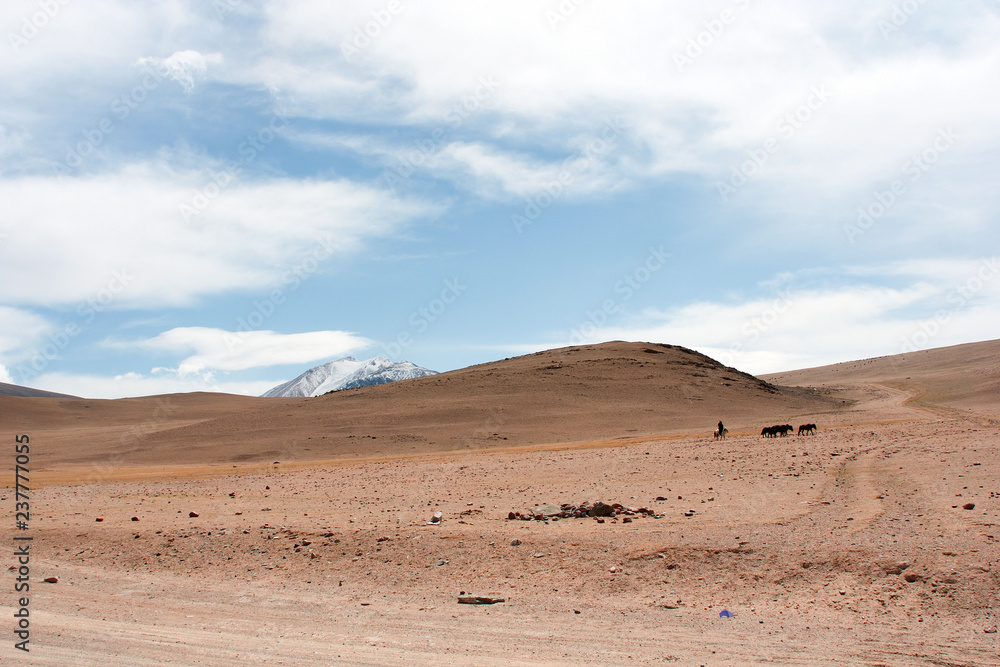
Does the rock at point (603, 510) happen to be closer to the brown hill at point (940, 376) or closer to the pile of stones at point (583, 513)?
the pile of stones at point (583, 513)

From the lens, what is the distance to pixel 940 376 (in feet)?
293

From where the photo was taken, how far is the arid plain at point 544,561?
26.0ft

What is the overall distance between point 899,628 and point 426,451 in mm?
34661

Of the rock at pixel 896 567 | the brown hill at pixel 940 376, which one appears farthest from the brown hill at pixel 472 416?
the rock at pixel 896 567

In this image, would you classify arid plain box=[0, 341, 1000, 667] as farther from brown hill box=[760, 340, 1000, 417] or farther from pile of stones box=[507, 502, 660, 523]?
brown hill box=[760, 340, 1000, 417]

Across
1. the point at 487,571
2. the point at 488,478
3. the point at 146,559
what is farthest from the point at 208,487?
the point at 487,571

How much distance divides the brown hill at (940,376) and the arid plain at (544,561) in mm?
34132

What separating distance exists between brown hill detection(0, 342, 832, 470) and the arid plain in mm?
15398

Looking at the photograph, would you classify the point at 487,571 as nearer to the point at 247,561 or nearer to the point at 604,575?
the point at 604,575

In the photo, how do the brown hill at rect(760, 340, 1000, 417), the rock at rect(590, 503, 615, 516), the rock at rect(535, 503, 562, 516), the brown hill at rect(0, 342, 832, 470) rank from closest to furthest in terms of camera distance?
1. the rock at rect(590, 503, 615, 516)
2. the rock at rect(535, 503, 562, 516)
3. the brown hill at rect(0, 342, 832, 470)
4. the brown hill at rect(760, 340, 1000, 417)

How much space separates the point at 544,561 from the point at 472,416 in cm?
4254

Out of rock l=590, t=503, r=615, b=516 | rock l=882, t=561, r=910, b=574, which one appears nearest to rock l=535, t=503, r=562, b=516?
rock l=590, t=503, r=615, b=516

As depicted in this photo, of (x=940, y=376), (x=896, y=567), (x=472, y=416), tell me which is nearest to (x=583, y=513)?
(x=896, y=567)

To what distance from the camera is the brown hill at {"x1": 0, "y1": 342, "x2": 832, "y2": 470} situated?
44688 mm
